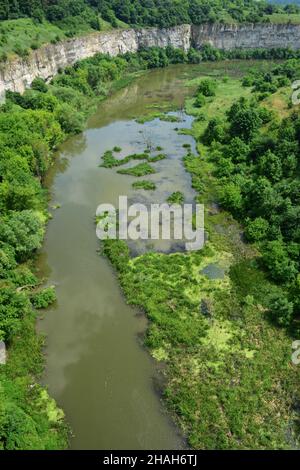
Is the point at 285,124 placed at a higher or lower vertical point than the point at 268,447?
higher

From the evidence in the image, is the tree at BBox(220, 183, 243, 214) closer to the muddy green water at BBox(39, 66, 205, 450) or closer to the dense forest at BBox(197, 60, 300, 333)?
the dense forest at BBox(197, 60, 300, 333)

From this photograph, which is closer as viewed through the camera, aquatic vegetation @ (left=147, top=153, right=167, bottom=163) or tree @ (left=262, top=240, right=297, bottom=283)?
tree @ (left=262, top=240, right=297, bottom=283)

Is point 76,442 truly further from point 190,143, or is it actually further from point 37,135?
point 190,143

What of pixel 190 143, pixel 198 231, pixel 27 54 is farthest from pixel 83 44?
pixel 198 231

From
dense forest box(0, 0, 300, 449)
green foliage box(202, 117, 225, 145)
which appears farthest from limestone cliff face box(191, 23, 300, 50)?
green foliage box(202, 117, 225, 145)

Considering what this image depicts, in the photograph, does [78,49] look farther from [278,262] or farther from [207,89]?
[278,262]

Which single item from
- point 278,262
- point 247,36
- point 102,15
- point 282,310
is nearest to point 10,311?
point 282,310
